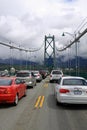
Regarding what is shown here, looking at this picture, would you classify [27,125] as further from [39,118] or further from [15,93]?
[15,93]

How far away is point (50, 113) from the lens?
1145 cm

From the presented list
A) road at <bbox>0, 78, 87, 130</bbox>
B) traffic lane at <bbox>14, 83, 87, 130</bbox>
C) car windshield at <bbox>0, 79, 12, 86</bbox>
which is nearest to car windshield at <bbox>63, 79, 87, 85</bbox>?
traffic lane at <bbox>14, 83, 87, 130</bbox>

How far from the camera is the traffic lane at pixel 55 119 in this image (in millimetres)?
8773

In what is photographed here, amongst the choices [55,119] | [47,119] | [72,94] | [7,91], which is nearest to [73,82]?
[72,94]

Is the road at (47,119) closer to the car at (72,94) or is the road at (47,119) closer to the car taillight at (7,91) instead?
the car at (72,94)

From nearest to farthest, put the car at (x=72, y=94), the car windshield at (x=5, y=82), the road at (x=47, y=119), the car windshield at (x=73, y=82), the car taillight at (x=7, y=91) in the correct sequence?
the road at (x=47, y=119), the car at (x=72, y=94), the car taillight at (x=7, y=91), the car windshield at (x=73, y=82), the car windshield at (x=5, y=82)

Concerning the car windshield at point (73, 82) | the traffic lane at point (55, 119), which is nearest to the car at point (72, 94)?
the traffic lane at point (55, 119)

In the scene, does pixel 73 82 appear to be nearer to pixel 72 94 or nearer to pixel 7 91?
pixel 72 94

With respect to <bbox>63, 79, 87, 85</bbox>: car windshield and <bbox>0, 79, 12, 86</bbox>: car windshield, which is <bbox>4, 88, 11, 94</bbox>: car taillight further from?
<bbox>63, 79, 87, 85</bbox>: car windshield

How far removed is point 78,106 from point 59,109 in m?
1.37

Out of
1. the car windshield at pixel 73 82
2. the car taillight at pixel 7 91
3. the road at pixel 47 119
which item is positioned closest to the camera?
the road at pixel 47 119

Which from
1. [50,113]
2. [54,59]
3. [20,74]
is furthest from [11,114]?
[54,59]

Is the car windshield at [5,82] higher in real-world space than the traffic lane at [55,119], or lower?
higher

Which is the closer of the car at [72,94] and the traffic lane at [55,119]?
the traffic lane at [55,119]
